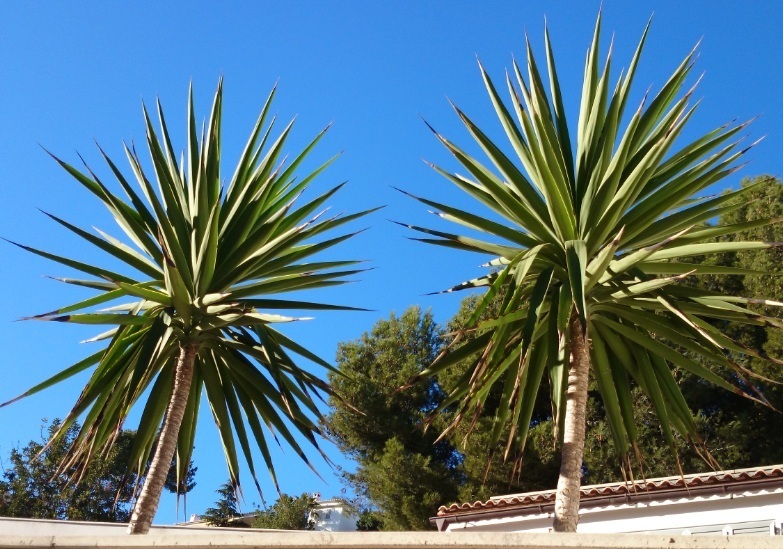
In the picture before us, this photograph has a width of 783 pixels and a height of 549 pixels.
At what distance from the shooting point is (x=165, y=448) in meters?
5.91

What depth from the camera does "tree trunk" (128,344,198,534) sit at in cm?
561

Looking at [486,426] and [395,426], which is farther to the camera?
[395,426]

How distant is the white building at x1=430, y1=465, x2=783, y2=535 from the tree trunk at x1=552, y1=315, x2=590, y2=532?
415 cm

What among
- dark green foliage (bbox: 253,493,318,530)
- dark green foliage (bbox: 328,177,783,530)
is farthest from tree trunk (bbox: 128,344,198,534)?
dark green foliage (bbox: 253,493,318,530)

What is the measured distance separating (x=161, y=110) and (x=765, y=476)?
25.5 feet

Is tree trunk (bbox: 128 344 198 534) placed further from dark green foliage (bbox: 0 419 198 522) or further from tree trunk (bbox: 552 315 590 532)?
dark green foliage (bbox: 0 419 198 522)

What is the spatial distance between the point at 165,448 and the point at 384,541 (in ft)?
10.4

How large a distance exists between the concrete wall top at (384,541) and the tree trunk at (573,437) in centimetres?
185

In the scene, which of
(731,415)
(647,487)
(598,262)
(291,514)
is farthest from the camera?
(291,514)

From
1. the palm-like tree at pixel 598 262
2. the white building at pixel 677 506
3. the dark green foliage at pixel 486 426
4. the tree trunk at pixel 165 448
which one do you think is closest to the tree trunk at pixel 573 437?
the palm-like tree at pixel 598 262

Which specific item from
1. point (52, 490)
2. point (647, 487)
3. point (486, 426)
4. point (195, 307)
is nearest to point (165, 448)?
point (195, 307)

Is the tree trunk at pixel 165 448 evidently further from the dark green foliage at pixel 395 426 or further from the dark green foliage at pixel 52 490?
the dark green foliage at pixel 52 490

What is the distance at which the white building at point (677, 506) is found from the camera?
9.64 meters

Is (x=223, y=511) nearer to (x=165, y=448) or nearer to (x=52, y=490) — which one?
(x=52, y=490)
